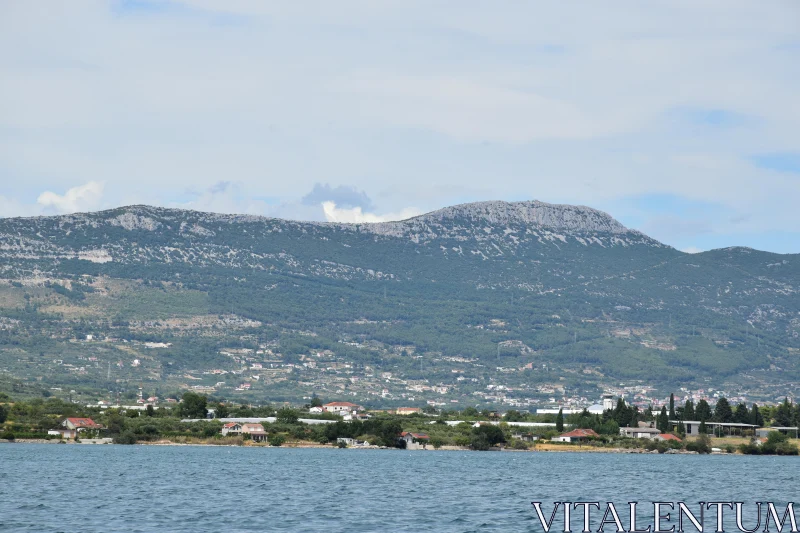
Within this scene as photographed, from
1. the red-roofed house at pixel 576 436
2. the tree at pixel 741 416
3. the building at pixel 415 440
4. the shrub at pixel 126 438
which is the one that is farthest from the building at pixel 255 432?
the tree at pixel 741 416

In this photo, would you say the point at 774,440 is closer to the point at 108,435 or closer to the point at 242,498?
the point at 108,435

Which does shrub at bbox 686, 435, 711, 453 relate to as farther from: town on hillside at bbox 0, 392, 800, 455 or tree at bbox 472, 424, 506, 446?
tree at bbox 472, 424, 506, 446

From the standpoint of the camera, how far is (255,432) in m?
133

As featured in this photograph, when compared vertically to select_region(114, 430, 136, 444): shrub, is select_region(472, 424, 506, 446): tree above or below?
above

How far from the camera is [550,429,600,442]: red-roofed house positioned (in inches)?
5340

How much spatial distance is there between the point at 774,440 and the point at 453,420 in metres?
40.0

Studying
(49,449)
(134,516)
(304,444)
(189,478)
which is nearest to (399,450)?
(304,444)

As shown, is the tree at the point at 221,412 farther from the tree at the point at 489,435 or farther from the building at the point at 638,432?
the building at the point at 638,432

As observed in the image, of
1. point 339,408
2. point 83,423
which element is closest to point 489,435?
point 83,423

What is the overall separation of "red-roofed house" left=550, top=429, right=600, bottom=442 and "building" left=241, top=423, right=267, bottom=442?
31.4 m

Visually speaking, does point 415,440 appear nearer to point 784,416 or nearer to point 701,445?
point 701,445

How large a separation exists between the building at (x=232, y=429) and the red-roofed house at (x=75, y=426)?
1292cm

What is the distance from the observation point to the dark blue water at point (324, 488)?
1937 inches

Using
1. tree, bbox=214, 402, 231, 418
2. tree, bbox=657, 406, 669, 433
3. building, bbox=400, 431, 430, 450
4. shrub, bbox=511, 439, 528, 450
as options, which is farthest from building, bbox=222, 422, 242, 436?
tree, bbox=657, 406, 669, 433
